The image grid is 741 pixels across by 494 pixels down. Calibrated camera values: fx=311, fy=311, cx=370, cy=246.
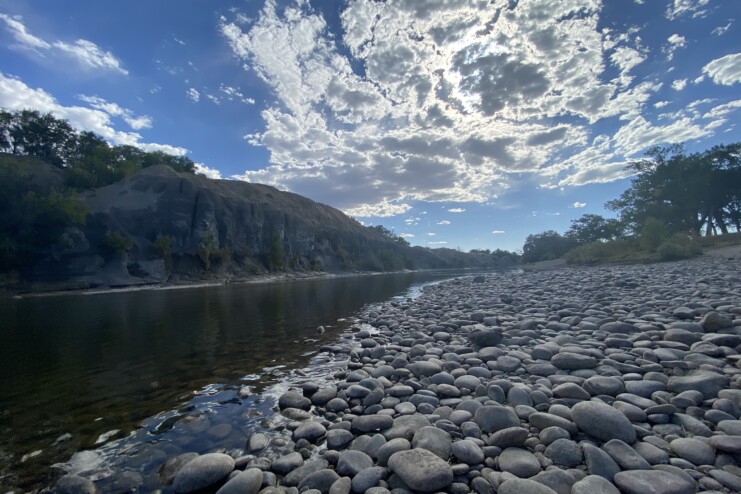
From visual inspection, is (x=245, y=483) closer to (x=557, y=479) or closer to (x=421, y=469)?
(x=421, y=469)

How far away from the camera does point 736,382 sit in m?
3.65

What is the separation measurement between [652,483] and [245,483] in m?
3.32

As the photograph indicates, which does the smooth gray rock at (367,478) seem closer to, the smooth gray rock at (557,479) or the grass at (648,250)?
the smooth gray rock at (557,479)

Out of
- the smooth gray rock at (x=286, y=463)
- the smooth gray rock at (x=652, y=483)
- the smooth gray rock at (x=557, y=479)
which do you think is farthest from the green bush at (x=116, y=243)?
the smooth gray rock at (x=652, y=483)

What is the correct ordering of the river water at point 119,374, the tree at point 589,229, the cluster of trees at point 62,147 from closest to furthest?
the river water at point 119,374
the cluster of trees at point 62,147
the tree at point 589,229

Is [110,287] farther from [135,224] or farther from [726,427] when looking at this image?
[726,427]

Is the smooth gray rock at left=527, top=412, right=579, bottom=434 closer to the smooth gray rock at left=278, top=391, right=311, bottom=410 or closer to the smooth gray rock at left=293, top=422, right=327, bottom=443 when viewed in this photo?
the smooth gray rock at left=293, top=422, right=327, bottom=443

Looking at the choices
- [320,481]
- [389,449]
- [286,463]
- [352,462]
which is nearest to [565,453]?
[389,449]

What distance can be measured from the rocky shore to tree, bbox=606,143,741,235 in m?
52.7

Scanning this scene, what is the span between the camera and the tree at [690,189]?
4203 centimetres

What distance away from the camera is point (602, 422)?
3074mm

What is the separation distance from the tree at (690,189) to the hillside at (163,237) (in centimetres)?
6808

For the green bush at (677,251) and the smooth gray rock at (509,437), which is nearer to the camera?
the smooth gray rock at (509,437)

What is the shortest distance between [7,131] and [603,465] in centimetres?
10947
